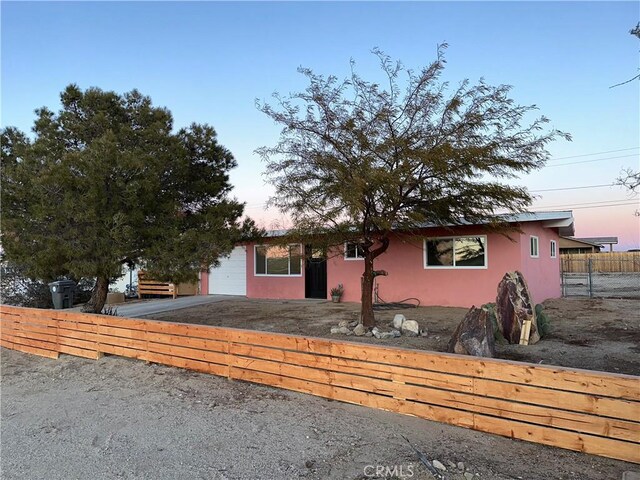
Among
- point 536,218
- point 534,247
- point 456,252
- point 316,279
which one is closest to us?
point 536,218

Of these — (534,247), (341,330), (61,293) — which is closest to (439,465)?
(341,330)

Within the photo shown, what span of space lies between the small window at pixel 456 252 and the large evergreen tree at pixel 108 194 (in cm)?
655

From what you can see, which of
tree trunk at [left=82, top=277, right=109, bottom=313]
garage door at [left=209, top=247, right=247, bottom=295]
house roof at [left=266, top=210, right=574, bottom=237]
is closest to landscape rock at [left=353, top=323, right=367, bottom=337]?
house roof at [left=266, top=210, right=574, bottom=237]

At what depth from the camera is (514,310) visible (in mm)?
7109

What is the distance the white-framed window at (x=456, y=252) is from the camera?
11.9 metres

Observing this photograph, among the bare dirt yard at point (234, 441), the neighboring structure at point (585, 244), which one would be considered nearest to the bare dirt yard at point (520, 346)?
the bare dirt yard at point (234, 441)

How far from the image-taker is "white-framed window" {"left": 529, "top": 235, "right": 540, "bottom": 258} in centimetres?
1255

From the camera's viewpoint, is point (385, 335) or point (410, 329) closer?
point (385, 335)

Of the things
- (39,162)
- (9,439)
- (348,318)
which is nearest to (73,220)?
(39,162)

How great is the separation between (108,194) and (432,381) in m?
6.10

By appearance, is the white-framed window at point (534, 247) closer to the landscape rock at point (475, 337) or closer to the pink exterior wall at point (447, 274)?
the pink exterior wall at point (447, 274)

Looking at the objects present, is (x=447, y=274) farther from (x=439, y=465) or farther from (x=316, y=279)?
(x=439, y=465)

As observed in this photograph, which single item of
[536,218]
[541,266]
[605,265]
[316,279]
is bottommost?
[316,279]

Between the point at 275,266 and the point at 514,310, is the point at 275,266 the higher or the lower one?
the higher one
